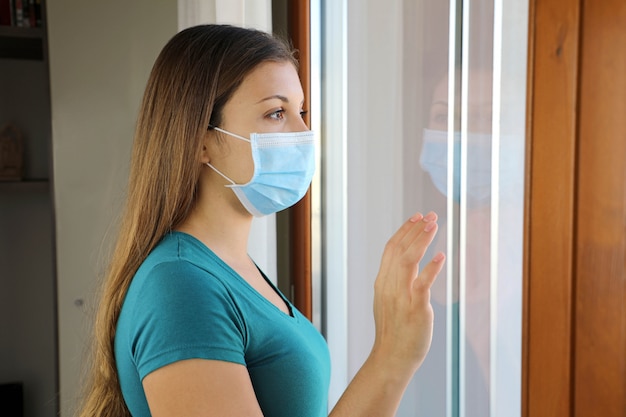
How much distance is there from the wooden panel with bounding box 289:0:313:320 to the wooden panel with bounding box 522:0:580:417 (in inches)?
40.6

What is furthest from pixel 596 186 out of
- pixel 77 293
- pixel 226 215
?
pixel 77 293

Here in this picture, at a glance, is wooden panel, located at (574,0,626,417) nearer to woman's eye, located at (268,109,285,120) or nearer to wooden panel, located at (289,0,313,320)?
woman's eye, located at (268,109,285,120)

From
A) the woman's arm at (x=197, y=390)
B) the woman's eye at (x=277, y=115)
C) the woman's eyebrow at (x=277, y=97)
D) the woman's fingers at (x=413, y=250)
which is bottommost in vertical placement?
the woman's arm at (x=197, y=390)

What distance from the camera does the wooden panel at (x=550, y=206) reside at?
2.77 ft

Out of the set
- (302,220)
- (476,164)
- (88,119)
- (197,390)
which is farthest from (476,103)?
(88,119)

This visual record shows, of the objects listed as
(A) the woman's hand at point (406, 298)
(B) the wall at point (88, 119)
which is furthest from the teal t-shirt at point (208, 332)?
(B) the wall at point (88, 119)

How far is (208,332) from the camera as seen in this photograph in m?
0.83

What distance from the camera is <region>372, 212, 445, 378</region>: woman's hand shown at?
91cm

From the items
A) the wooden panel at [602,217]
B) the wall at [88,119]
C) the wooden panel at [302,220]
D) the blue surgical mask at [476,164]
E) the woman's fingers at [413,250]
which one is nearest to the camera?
the wooden panel at [602,217]

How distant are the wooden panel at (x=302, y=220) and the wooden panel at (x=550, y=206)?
1.03 metres

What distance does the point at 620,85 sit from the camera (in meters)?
0.80

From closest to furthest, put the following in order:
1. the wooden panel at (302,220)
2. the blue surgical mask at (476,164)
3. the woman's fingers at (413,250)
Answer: the woman's fingers at (413,250) < the blue surgical mask at (476,164) < the wooden panel at (302,220)

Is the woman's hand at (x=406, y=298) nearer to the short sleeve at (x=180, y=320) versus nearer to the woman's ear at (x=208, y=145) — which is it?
the short sleeve at (x=180, y=320)

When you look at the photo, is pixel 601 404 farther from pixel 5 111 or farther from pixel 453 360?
pixel 5 111
